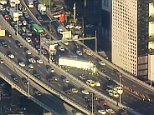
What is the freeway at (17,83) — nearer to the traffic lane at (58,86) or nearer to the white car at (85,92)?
the traffic lane at (58,86)

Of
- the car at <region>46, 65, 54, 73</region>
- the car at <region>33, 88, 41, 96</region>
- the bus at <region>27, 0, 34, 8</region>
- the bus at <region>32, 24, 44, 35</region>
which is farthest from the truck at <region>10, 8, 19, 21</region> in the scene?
the car at <region>33, 88, 41, 96</region>

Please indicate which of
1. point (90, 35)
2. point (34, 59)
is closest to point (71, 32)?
point (90, 35)

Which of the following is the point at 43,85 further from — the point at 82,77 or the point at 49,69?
the point at 49,69

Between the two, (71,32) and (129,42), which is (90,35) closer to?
(71,32)

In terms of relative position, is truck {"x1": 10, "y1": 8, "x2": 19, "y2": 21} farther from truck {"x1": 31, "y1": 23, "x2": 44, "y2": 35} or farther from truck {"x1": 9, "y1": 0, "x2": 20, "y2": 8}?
truck {"x1": 9, "y1": 0, "x2": 20, "y2": 8}

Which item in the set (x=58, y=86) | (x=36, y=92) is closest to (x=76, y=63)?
(x=58, y=86)

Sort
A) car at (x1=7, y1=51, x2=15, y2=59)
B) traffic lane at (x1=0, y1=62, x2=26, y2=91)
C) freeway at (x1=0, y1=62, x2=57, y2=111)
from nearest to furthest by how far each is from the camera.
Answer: freeway at (x1=0, y1=62, x2=57, y2=111) < traffic lane at (x1=0, y1=62, x2=26, y2=91) < car at (x1=7, y1=51, x2=15, y2=59)
